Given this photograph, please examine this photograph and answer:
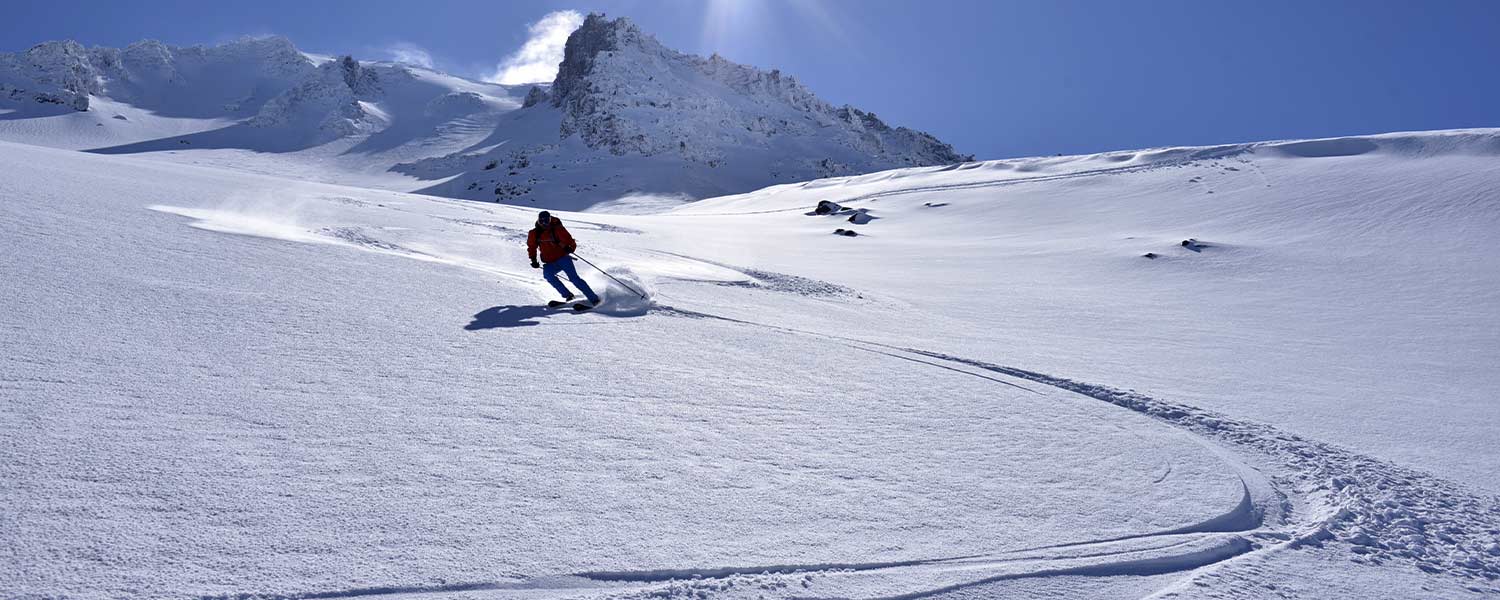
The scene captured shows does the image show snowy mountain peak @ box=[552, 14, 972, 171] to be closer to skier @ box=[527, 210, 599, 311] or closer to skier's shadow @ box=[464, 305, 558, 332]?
skier @ box=[527, 210, 599, 311]

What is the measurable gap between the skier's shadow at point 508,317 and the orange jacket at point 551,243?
4.01 feet

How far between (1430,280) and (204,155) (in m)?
133

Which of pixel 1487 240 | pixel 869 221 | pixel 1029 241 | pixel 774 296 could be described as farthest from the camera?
pixel 869 221

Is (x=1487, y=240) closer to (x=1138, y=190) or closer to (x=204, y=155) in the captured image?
(x=1138, y=190)

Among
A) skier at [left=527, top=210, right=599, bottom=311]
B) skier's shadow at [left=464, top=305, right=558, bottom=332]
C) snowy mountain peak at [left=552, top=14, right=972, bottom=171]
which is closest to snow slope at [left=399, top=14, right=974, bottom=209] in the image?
snowy mountain peak at [left=552, top=14, right=972, bottom=171]

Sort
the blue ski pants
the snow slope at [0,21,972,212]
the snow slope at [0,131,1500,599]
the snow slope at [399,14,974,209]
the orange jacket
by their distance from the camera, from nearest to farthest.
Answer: the snow slope at [0,131,1500,599] → the blue ski pants → the orange jacket → the snow slope at [399,14,974,209] → the snow slope at [0,21,972,212]

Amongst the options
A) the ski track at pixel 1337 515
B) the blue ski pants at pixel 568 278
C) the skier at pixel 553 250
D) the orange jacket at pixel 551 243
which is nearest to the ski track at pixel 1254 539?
the ski track at pixel 1337 515

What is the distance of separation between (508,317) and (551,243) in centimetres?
209

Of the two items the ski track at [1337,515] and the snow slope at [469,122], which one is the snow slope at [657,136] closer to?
the snow slope at [469,122]

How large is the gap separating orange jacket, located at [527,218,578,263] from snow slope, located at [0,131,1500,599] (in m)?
0.45

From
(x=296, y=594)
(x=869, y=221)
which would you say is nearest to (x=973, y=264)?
(x=869, y=221)

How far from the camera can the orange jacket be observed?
8.56 m

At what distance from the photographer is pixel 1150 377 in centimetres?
683

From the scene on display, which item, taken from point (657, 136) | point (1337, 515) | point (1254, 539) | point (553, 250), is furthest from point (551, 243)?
point (657, 136)
